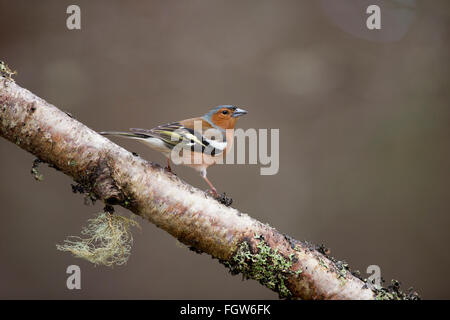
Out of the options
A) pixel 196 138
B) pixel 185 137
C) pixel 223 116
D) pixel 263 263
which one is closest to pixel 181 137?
pixel 185 137

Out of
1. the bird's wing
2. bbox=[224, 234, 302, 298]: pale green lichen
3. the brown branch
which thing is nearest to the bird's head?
the bird's wing

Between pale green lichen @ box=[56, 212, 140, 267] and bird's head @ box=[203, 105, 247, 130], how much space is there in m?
0.93

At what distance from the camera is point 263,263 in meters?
1.86

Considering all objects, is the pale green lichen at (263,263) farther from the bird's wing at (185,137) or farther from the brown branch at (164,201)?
the bird's wing at (185,137)

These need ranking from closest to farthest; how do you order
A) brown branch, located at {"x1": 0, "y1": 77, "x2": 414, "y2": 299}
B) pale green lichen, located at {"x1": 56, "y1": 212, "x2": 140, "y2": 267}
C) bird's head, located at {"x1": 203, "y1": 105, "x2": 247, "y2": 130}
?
1. brown branch, located at {"x1": 0, "y1": 77, "x2": 414, "y2": 299}
2. pale green lichen, located at {"x1": 56, "y1": 212, "x2": 140, "y2": 267}
3. bird's head, located at {"x1": 203, "y1": 105, "x2": 247, "y2": 130}

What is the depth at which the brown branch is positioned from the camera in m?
1.83

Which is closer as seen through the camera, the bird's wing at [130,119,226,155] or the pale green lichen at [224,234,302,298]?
the pale green lichen at [224,234,302,298]

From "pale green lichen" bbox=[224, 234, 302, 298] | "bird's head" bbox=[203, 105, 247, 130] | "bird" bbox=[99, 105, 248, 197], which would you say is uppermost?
"bird's head" bbox=[203, 105, 247, 130]

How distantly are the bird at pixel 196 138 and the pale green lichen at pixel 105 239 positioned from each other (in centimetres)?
40

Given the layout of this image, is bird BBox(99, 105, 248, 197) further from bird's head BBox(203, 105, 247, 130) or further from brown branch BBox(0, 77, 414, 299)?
brown branch BBox(0, 77, 414, 299)

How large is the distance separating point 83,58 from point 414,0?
4.05 metres

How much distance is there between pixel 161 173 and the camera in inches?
75.5

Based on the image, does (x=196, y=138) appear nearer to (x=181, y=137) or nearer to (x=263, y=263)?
(x=181, y=137)

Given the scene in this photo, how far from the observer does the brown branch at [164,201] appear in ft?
6.01
